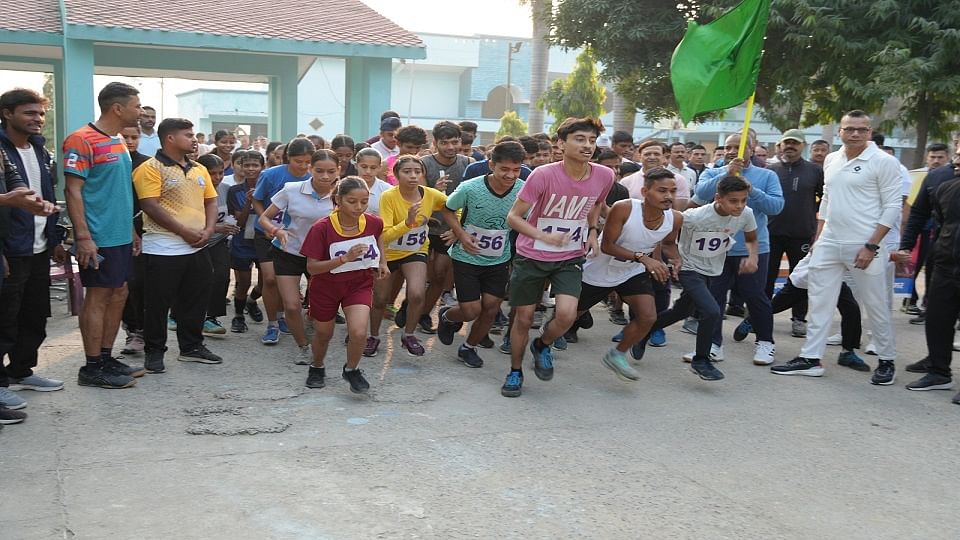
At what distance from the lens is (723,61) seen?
8117mm

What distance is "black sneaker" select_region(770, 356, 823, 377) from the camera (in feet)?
23.9

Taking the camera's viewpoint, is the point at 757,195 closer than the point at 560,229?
No

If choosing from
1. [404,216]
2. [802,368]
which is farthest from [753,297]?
[404,216]

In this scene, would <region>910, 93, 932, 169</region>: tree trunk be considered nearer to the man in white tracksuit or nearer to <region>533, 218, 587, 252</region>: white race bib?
the man in white tracksuit

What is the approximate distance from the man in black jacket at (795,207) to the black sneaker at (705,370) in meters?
2.44

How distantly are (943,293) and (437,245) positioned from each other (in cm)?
395

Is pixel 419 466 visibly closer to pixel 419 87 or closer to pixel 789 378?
pixel 789 378

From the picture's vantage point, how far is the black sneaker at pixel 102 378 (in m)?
6.01

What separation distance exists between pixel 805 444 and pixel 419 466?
235cm

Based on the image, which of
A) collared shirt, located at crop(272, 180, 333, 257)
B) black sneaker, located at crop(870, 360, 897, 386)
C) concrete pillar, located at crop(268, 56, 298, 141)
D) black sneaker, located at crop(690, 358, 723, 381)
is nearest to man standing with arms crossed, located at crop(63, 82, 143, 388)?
collared shirt, located at crop(272, 180, 333, 257)

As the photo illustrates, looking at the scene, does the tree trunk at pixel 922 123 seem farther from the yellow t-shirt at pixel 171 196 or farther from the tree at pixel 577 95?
the tree at pixel 577 95

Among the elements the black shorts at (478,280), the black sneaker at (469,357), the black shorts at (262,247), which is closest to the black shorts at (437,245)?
the black shorts at (478,280)

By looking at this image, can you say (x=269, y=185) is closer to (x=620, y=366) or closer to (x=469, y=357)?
(x=469, y=357)

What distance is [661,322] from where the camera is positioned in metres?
7.43
